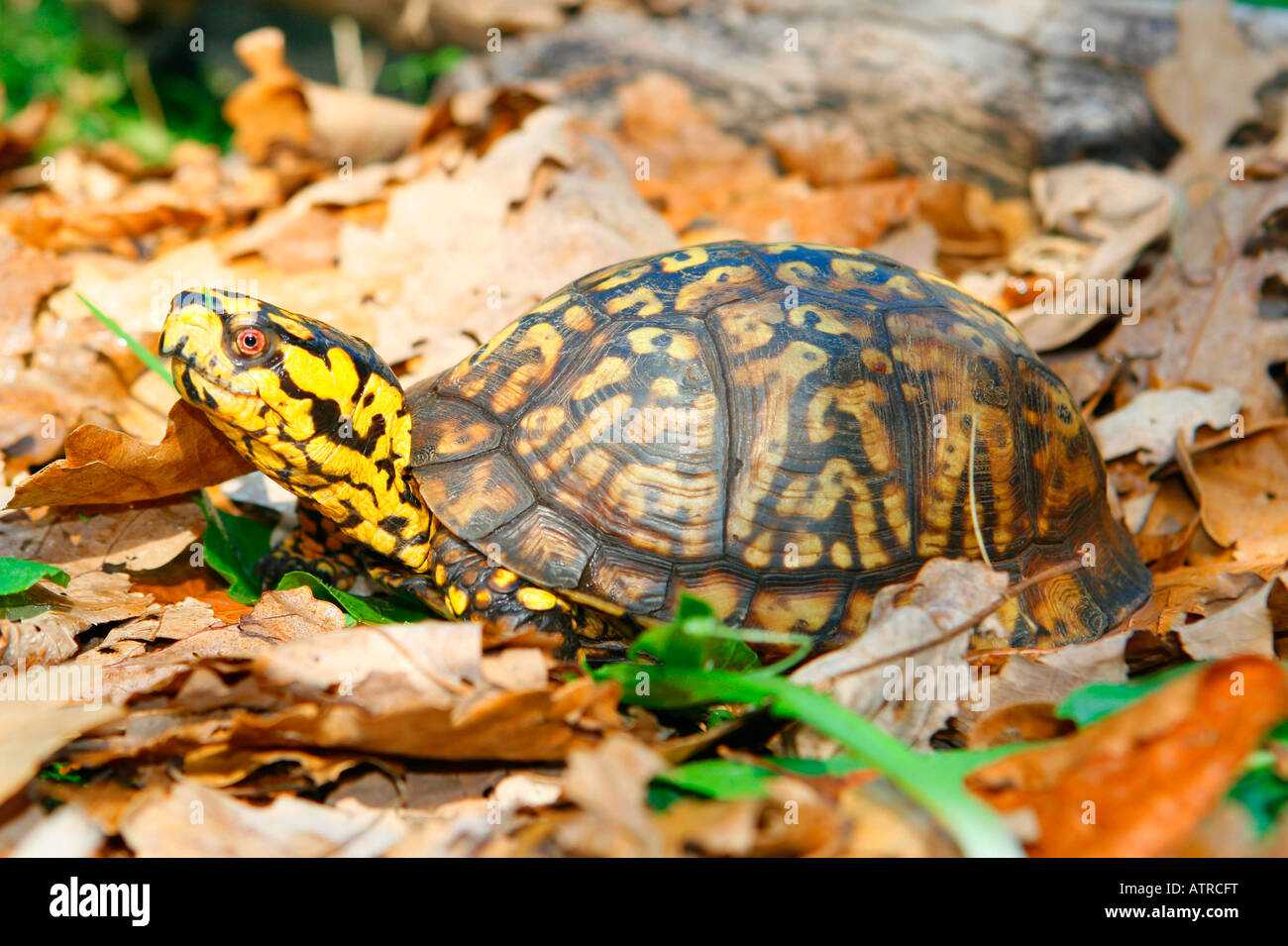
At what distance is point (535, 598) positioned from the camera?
248cm

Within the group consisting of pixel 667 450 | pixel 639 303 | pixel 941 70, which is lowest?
pixel 667 450

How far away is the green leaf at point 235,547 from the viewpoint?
2.69 metres

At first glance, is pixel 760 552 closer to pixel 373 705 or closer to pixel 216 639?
pixel 373 705

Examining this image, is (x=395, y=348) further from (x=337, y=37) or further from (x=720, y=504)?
(x=337, y=37)

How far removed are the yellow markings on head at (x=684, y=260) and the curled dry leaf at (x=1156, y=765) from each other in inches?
69.1

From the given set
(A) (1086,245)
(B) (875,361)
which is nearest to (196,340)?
(B) (875,361)

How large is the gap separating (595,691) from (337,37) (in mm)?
6980

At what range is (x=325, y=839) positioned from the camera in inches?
66.0

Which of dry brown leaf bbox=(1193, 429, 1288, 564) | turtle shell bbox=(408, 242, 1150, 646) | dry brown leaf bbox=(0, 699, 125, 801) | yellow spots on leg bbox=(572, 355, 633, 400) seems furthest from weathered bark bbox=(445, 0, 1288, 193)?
dry brown leaf bbox=(0, 699, 125, 801)

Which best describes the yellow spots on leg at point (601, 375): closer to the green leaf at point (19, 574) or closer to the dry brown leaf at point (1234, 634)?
the green leaf at point (19, 574)

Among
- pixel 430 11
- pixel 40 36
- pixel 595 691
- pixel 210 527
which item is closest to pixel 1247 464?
pixel 595 691

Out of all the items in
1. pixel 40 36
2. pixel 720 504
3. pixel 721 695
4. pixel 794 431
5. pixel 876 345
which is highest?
pixel 40 36

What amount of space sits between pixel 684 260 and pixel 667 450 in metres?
0.71

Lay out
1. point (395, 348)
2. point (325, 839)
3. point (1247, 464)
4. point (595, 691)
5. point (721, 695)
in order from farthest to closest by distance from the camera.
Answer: point (395, 348), point (1247, 464), point (721, 695), point (595, 691), point (325, 839)
